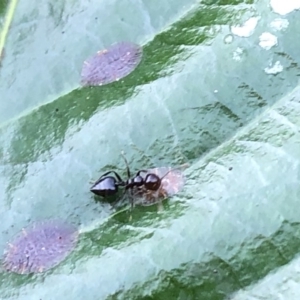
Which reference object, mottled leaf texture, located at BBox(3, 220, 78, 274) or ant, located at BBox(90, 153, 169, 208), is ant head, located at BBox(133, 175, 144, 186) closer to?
ant, located at BBox(90, 153, 169, 208)

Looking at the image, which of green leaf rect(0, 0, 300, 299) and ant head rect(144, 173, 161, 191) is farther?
ant head rect(144, 173, 161, 191)

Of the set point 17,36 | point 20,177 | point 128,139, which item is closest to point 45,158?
point 20,177

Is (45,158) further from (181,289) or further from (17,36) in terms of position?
(181,289)

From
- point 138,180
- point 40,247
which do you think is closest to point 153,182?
point 138,180

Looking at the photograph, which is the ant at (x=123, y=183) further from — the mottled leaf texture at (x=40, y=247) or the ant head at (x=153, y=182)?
the mottled leaf texture at (x=40, y=247)

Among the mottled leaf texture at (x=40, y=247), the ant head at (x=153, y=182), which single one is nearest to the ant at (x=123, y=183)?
the ant head at (x=153, y=182)

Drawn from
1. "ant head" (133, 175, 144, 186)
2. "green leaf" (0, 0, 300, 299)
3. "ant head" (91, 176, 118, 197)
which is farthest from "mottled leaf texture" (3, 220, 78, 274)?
"ant head" (133, 175, 144, 186)
